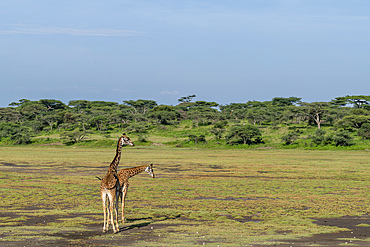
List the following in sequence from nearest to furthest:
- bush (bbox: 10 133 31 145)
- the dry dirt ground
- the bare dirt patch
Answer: the dry dirt ground → the bare dirt patch → bush (bbox: 10 133 31 145)

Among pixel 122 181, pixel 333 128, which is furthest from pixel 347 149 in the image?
pixel 122 181

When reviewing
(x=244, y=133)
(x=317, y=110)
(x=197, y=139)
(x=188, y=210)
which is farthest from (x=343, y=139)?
(x=188, y=210)

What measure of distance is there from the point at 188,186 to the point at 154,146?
169ft

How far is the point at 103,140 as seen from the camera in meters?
79.5

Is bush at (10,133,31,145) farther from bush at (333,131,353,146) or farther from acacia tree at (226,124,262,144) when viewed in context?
bush at (333,131,353,146)

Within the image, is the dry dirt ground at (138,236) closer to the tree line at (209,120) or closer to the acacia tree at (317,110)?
the tree line at (209,120)

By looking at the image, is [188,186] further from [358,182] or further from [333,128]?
[333,128]

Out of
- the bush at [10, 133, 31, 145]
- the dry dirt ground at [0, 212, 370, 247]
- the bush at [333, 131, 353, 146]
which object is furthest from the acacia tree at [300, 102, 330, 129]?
the dry dirt ground at [0, 212, 370, 247]

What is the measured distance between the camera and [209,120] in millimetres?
101562

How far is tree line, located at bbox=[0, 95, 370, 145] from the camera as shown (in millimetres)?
73500

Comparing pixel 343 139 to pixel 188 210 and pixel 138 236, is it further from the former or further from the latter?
pixel 138 236

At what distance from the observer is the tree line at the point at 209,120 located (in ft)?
241

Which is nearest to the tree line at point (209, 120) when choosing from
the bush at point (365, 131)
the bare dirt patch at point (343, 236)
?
the bush at point (365, 131)

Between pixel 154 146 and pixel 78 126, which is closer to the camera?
pixel 154 146
